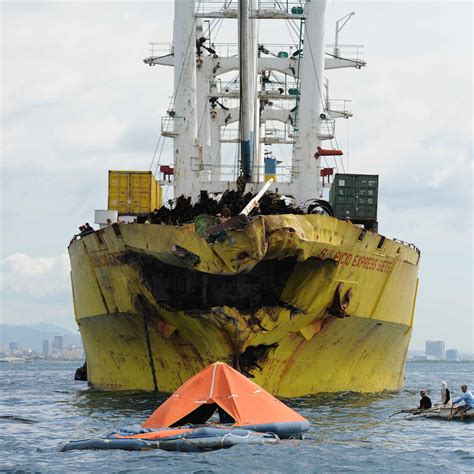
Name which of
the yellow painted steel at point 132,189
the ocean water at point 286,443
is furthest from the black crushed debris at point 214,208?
the yellow painted steel at point 132,189

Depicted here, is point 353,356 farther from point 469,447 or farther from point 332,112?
point 332,112

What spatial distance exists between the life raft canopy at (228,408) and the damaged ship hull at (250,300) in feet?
14.7

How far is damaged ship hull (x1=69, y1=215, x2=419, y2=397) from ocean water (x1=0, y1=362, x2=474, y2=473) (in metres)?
1.00

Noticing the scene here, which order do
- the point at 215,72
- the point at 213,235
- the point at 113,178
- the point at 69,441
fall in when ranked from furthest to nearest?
1. the point at 215,72
2. the point at 113,178
3. the point at 213,235
4. the point at 69,441

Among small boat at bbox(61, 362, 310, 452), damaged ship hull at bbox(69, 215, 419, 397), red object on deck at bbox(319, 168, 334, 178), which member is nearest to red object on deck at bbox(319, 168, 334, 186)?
red object on deck at bbox(319, 168, 334, 178)

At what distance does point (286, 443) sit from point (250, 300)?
8.25m

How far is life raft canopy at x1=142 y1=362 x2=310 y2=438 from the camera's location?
21.0m

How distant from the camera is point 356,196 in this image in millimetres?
37594

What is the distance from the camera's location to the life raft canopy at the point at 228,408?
21016 millimetres

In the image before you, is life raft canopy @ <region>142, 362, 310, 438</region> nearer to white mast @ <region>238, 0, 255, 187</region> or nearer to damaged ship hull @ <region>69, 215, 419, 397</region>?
damaged ship hull @ <region>69, 215, 419, 397</region>

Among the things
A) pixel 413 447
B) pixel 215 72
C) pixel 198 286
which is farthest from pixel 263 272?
pixel 215 72

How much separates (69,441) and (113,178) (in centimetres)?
1939

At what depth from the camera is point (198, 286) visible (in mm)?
28656

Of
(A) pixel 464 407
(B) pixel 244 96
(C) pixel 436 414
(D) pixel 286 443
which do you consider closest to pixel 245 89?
(B) pixel 244 96
